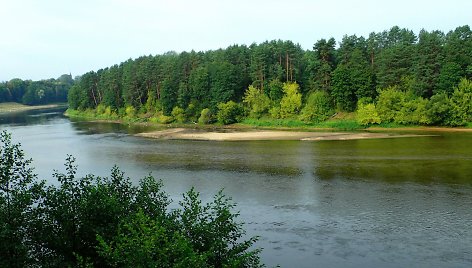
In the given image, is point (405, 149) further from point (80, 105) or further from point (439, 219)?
point (80, 105)

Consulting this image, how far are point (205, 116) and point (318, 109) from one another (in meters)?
24.1

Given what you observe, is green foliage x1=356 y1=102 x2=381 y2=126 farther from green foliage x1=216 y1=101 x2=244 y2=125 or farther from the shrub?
the shrub

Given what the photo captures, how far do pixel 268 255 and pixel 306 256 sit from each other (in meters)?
2.13

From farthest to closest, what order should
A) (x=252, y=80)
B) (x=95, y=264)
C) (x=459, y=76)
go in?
1. (x=252, y=80)
2. (x=459, y=76)
3. (x=95, y=264)

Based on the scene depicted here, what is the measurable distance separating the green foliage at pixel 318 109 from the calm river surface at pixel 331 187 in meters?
16.8

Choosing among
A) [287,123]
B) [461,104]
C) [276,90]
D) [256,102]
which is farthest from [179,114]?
[461,104]

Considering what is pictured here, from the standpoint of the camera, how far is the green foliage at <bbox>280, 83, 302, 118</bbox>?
8056 centimetres

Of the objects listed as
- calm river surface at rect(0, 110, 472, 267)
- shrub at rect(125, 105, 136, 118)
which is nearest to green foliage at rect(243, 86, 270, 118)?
calm river surface at rect(0, 110, 472, 267)

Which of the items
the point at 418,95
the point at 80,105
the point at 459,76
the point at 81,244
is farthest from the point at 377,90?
the point at 80,105

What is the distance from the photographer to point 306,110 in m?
77.8

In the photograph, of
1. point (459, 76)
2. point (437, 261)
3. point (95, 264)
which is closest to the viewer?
point (95, 264)

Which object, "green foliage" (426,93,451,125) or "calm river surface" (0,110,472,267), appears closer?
"calm river surface" (0,110,472,267)

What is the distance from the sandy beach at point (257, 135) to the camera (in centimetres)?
6388

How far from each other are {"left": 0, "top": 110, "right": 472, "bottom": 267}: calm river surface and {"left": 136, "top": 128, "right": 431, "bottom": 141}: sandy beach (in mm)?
3862
